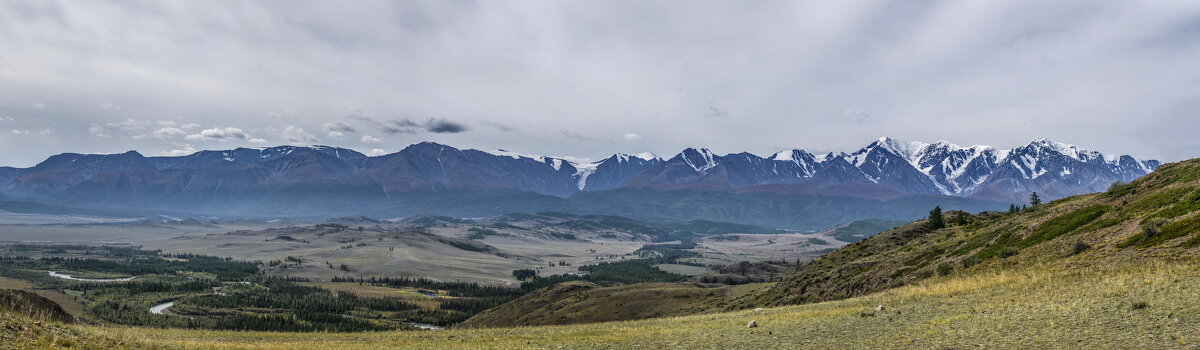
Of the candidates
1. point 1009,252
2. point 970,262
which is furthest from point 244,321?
point 1009,252

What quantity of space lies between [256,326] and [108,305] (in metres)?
63.1

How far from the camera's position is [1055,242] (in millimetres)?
45625

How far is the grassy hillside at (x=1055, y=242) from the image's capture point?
122 ft

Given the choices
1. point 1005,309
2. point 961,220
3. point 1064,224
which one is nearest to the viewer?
point 1005,309

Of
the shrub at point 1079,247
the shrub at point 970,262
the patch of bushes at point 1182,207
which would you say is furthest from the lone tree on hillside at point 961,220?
the shrub at point 1079,247

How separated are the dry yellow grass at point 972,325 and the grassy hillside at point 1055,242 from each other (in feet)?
15.1

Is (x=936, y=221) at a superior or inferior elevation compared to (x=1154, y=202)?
inferior

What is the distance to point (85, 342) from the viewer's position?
72.1 ft

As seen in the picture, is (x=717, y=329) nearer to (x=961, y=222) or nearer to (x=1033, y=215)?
(x=1033, y=215)

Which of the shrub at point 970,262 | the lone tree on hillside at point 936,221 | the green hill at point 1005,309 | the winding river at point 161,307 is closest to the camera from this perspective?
the green hill at point 1005,309

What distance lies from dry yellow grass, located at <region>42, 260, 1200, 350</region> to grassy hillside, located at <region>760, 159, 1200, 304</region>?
4.61 metres

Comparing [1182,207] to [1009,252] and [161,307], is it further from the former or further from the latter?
[161,307]

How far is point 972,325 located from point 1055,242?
89.6 ft

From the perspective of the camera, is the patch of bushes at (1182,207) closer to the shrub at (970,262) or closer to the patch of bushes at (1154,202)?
the patch of bushes at (1154,202)
